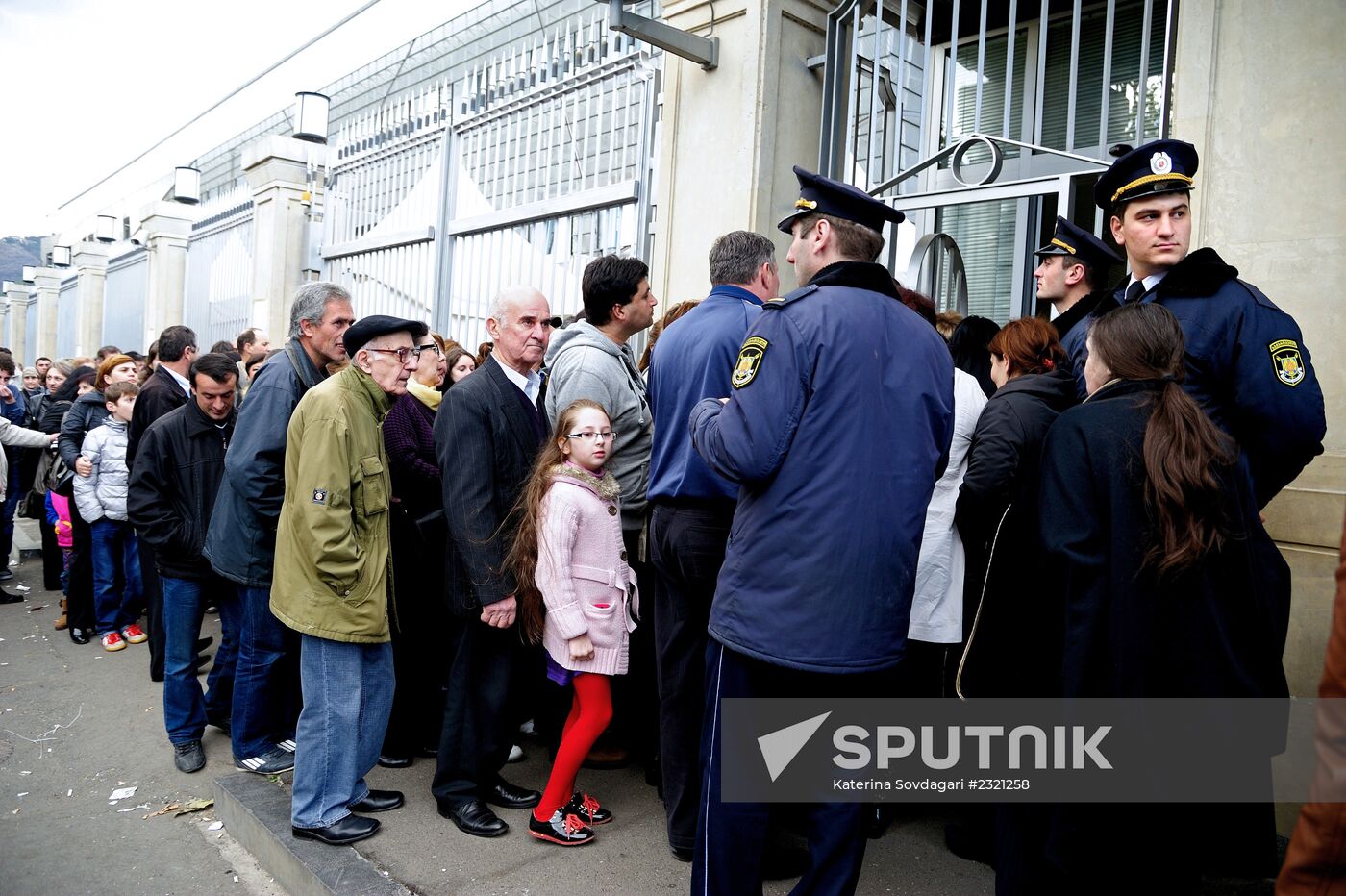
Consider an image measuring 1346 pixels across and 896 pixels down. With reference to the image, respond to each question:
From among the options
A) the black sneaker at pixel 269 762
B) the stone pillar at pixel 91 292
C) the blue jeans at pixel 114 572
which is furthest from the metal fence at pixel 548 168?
the stone pillar at pixel 91 292

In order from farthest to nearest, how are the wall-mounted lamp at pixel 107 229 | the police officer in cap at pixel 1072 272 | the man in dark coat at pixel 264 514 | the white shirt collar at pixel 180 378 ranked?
the wall-mounted lamp at pixel 107 229 → the white shirt collar at pixel 180 378 → the man in dark coat at pixel 264 514 → the police officer in cap at pixel 1072 272

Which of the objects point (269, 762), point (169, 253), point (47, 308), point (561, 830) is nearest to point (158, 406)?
point (269, 762)

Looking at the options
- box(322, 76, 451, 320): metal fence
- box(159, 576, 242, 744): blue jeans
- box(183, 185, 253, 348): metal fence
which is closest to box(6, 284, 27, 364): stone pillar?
box(183, 185, 253, 348): metal fence

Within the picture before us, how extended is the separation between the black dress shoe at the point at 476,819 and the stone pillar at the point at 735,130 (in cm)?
307

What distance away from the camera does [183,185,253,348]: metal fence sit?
11891 mm

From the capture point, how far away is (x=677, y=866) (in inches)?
130

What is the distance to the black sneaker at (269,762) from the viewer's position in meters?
4.10

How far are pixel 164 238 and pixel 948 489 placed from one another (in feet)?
45.7

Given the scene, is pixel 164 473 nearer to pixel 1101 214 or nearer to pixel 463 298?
pixel 463 298

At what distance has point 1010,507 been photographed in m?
2.84

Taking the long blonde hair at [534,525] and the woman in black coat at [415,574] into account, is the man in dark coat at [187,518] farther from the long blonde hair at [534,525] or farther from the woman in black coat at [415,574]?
the long blonde hair at [534,525]

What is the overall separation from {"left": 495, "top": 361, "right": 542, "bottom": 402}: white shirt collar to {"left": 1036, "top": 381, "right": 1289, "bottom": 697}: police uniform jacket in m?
2.03

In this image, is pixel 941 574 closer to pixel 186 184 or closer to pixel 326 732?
pixel 326 732

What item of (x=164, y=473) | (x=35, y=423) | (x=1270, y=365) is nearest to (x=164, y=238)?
(x=35, y=423)
